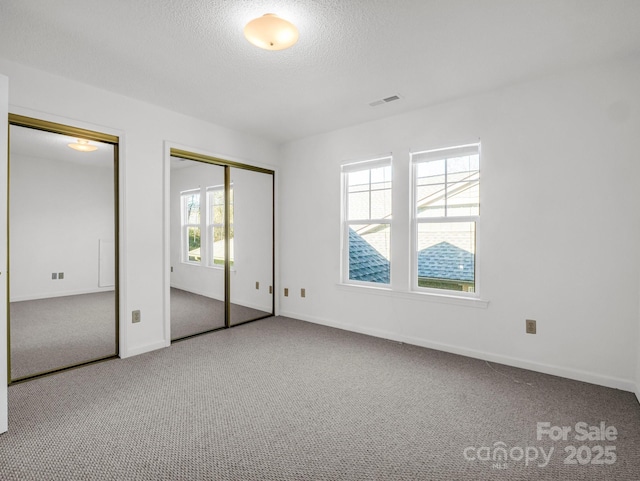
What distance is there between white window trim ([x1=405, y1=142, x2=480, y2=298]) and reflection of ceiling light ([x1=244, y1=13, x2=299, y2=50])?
1.98 metres

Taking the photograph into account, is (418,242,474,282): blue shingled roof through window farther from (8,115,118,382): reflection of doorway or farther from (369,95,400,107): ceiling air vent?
(8,115,118,382): reflection of doorway

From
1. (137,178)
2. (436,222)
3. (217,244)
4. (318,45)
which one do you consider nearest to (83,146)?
(137,178)

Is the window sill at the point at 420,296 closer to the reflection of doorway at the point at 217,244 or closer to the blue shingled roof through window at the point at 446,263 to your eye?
the blue shingled roof through window at the point at 446,263

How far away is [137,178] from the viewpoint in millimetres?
3320

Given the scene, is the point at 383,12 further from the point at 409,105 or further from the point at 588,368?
the point at 588,368

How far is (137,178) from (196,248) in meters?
1.01

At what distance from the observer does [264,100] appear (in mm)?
3338

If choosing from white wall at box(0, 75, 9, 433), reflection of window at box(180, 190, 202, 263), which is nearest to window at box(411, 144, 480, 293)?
reflection of window at box(180, 190, 202, 263)

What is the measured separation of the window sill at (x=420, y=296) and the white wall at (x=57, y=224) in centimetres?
260

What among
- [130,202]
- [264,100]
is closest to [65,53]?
[130,202]

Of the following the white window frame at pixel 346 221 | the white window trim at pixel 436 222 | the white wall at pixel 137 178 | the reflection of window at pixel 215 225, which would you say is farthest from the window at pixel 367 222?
the white wall at pixel 137 178

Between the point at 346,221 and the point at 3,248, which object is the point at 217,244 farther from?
the point at 3,248

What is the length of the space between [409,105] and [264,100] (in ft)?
4.81

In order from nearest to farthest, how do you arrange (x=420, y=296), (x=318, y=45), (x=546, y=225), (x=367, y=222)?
(x=318, y=45) < (x=546, y=225) < (x=420, y=296) < (x=367, y=222)
